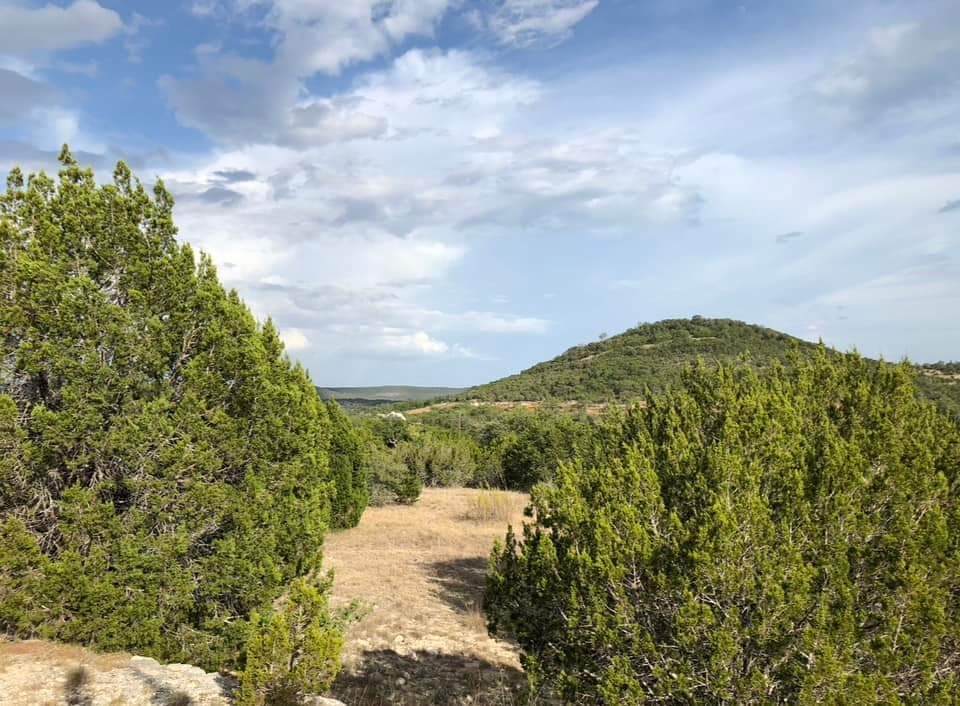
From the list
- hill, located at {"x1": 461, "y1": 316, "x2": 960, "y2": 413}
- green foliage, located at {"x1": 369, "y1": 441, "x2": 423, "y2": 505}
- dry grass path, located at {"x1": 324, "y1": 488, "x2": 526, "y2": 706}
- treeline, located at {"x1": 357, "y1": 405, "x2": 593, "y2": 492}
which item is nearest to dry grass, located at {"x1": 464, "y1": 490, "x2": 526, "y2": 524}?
dry grass path, located at {"x1": 324, "y1": 488, "x2": 526, "y2": 706}

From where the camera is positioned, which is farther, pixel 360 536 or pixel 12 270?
pixel 360 536

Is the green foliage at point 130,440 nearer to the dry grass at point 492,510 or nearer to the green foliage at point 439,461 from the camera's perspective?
the dry grass at point 492,510

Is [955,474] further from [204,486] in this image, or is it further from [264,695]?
[204,486]

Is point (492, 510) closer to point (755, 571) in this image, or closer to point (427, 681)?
point (427, 681)

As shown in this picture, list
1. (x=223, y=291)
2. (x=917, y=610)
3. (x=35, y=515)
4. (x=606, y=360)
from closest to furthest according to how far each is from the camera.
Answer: (x=917, y=610)
(x=35, y=515)
(x=223, y=291)
(x=606, y=360)

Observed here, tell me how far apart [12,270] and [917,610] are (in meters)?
8.33

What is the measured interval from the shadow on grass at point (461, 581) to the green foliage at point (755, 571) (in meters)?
6.10

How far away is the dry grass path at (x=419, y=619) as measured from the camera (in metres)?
Answer: 7.18

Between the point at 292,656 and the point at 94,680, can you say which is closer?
the point at 292,656

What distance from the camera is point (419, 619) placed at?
31.8ft

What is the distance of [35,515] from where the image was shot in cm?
603

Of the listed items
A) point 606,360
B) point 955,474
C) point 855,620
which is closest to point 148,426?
point 855,620

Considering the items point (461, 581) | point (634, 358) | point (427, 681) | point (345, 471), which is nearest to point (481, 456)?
point (345, 471)

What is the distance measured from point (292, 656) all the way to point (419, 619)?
16.9 ft
